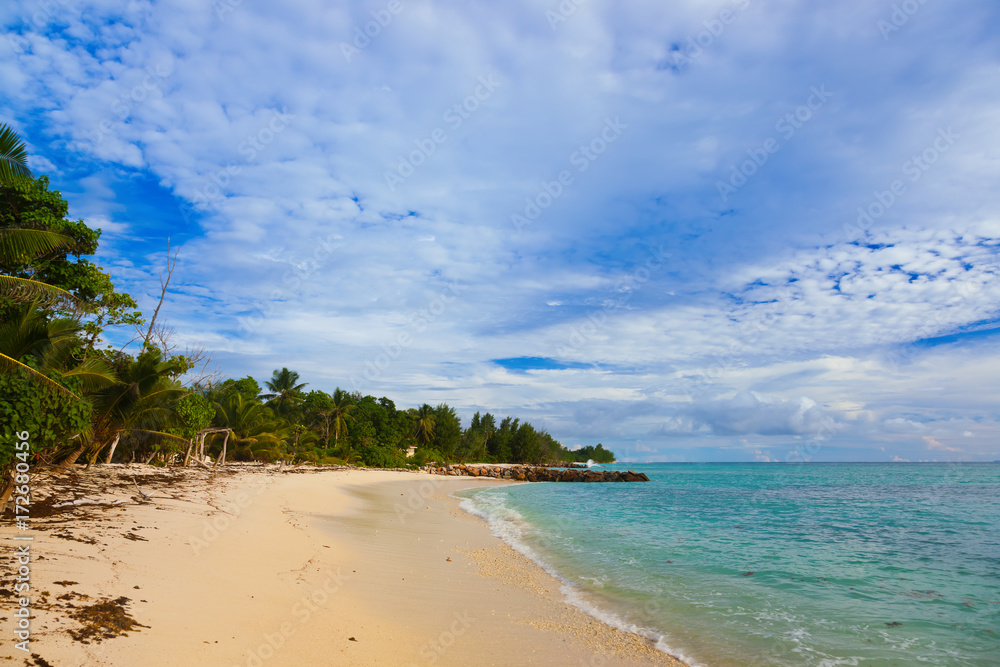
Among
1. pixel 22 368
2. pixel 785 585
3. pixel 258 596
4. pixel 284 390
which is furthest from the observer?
pixel 284 390

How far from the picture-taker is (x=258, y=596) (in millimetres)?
6172

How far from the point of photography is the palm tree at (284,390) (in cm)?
4856

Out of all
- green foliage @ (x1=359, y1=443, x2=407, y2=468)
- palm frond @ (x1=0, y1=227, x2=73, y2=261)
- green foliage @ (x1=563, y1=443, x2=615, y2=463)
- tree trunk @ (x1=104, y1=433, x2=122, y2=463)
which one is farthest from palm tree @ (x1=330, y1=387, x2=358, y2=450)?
green foliage @ (x1=563, y1=443, x2=615, y2=463)

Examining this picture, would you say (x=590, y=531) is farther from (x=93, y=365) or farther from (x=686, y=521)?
(x=93, y=365)

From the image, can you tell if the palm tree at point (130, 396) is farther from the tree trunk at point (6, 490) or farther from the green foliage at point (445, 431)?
the green foliage at point (445, 431)

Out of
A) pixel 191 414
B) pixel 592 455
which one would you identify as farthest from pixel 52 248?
pixel 592 455

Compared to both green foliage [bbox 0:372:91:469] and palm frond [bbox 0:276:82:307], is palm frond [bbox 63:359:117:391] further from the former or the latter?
green foliage [bbox 0:372:91:469]

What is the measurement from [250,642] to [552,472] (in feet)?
225

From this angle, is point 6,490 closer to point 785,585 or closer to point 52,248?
point 52,248

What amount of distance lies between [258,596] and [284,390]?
46.8 m

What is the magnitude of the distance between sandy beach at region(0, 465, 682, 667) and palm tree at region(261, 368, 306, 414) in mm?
38191

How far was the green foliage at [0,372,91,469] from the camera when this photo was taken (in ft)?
22.1

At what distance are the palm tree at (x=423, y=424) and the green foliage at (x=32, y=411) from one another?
63.2m

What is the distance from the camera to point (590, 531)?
1617 centimetres
